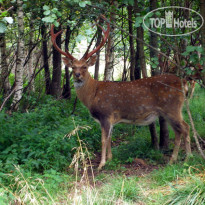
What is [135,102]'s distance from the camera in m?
6.80

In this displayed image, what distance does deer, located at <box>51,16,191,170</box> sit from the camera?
6609mm

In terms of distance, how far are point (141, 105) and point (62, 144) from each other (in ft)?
5.55

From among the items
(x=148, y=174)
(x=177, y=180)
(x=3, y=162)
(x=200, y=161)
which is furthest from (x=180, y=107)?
(x=3, y=162)

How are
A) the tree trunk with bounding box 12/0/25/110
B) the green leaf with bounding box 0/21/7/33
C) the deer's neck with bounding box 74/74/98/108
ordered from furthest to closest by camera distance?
the tree trunk with bounding box 12/0/25/110 → the deer's neck with bounding box 74/74/98/108 → the green leaf with bounding box 0/21/7/33

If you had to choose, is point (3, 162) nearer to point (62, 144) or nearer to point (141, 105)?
point (62, 144)

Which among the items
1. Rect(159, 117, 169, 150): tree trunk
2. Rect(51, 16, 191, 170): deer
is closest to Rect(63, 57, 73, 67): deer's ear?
Rect(51, 16, 191, 170): deer

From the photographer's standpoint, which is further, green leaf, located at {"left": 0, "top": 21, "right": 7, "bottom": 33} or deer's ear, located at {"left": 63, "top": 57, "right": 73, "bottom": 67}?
deer's ear, located at {"left": 63, "top": 57, "right": 73, "bottom": 67}

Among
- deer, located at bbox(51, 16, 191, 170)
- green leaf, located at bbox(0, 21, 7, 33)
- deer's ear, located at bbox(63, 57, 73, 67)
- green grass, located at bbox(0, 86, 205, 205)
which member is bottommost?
green grass, located at bbox(0, 86, 205, 205)

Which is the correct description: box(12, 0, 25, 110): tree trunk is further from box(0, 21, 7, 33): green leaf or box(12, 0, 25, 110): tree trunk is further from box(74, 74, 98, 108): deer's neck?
box(0, 21, 7, 33): green leaf

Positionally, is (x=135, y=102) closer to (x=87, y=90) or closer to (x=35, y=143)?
(x=87, y=90)

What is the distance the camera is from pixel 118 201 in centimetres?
428

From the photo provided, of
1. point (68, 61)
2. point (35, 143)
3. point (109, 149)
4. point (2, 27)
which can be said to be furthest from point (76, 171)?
point (68, 61)

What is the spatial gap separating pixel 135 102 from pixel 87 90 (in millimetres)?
1028

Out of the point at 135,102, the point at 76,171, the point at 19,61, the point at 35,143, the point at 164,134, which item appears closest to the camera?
the point at 76,171
